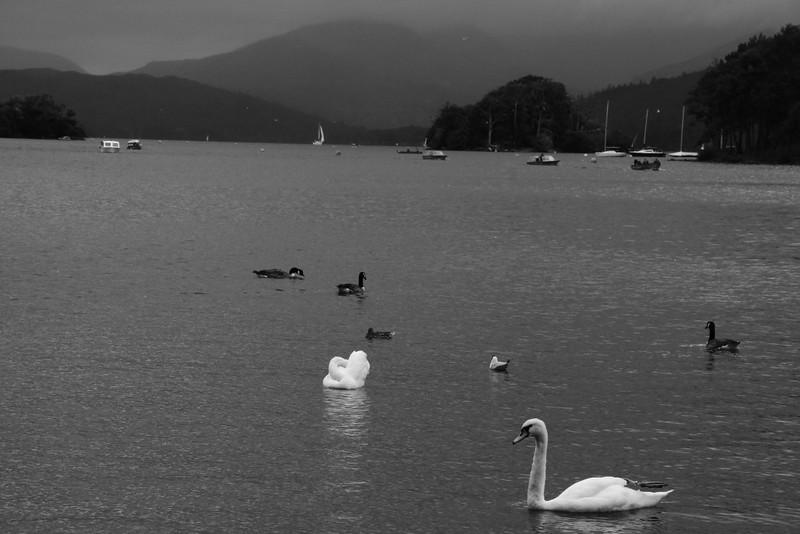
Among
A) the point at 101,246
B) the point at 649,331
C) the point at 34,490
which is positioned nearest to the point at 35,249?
the point at 101,246

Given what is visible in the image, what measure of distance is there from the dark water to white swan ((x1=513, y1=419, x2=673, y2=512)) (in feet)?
0.69

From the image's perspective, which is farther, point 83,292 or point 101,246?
point 101,246

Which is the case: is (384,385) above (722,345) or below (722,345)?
below

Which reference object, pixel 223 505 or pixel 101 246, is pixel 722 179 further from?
pixel 223 505

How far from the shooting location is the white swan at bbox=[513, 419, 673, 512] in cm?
1820

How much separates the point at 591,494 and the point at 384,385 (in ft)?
29.1

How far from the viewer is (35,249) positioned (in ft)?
177

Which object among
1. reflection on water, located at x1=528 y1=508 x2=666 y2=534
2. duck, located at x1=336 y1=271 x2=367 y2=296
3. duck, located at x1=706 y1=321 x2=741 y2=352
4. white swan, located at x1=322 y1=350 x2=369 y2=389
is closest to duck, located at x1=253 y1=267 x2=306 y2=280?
duck, located at x1=336 y1=271 x2=367 y2=296

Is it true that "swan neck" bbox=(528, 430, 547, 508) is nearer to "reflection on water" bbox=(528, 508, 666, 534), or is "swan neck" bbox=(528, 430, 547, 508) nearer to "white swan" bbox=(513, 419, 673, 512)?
"white swan" bbox=(513, 419, 673, 512)

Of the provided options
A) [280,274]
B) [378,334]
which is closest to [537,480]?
[378,334]

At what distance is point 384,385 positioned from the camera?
26.4m

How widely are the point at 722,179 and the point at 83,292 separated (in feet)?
454

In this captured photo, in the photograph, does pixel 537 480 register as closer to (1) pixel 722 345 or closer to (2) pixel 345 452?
(2) pixel 345 452

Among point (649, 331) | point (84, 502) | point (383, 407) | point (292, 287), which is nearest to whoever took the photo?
point (84, 502)
